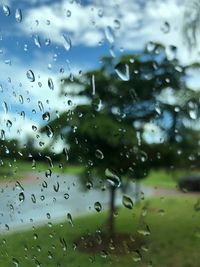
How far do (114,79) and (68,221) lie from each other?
38 centimetres

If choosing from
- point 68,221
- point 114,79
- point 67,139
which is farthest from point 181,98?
point 68,221

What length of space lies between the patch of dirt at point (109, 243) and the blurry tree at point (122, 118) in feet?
0.10

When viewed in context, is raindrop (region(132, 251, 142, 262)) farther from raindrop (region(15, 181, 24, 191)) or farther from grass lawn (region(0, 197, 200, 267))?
raindrop (region(15, 181, 24, 191))

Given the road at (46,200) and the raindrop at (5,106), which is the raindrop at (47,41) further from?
the road at (46,200)

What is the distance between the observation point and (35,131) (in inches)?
62.7

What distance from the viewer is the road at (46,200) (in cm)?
153

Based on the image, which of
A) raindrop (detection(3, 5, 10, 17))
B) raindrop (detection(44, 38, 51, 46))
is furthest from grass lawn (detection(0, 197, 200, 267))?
raindrop (detection(3, 5, 10, 17))

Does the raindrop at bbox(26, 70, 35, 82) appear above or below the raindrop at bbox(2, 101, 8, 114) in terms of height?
above

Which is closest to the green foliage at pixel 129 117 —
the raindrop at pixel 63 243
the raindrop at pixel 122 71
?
the raindrop at pixel 122 71

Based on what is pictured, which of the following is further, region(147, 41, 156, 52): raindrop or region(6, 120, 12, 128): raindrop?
region(6, 120, 12, 128): raindrop

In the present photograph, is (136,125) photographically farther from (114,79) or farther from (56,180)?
(56,180)

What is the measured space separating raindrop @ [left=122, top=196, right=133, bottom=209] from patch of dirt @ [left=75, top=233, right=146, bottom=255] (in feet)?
0.23

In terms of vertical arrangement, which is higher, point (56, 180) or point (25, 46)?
point (25, 46)

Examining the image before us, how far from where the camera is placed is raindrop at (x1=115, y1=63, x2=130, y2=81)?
150 centimetres
